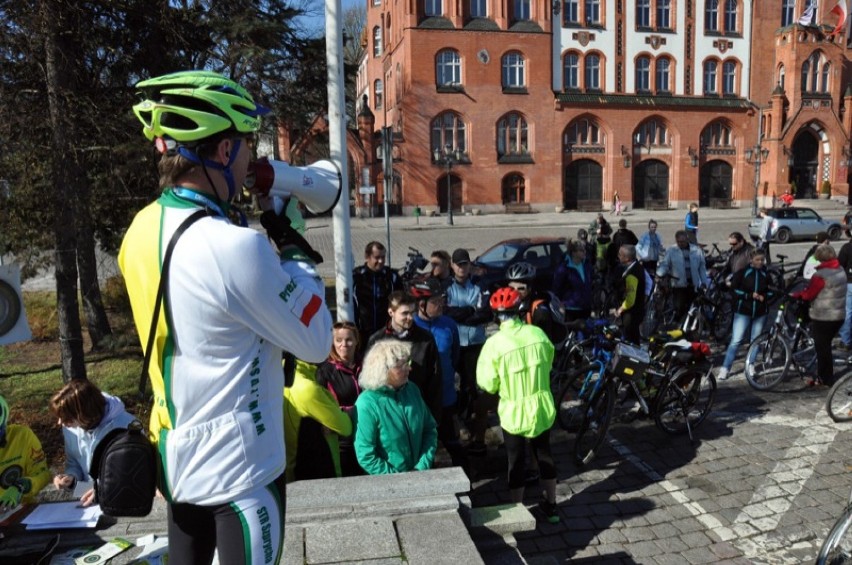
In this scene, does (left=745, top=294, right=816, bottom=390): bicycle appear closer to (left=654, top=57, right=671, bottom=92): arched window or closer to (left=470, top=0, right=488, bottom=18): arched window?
(left=470, top=0, right=488, bottom=18): arched window

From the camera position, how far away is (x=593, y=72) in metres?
43.0

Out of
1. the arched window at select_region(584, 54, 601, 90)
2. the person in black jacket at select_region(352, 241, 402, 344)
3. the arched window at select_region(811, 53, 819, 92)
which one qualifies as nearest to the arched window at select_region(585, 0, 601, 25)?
the arched window at select_region(584, 54, 601, 90)

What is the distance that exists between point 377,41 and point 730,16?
2609 cm

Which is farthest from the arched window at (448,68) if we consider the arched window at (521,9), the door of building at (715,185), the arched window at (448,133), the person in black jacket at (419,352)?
the person in black jacket at (419,352)

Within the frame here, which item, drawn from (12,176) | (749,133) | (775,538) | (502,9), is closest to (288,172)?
(775,538)

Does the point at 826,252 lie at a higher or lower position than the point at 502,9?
lower

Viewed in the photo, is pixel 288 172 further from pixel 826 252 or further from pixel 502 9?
pixel 502 9

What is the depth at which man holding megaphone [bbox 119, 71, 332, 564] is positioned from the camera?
1605 millimetres

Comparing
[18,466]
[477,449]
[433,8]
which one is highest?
[433,8]

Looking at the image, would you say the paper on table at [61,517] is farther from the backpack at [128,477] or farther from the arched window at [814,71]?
the arched window at [814,71]

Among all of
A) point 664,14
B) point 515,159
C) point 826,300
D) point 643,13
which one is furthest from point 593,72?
point 826,300

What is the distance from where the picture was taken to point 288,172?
1.91 meters

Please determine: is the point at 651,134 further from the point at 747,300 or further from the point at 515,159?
the point at 747,300

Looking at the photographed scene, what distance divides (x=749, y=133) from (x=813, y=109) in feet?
14.5
